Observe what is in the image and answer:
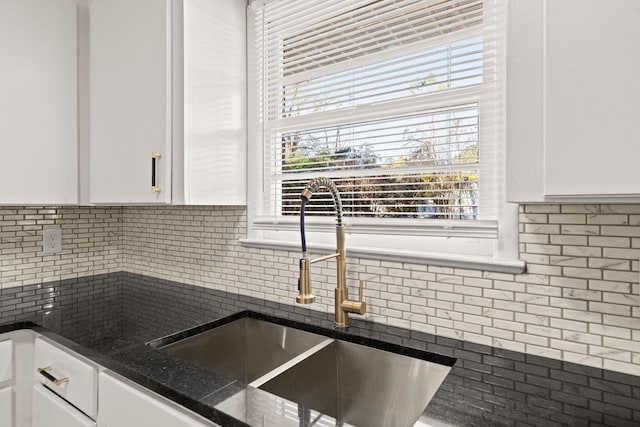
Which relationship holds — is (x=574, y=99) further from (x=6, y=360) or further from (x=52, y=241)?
(x=52, y=241)

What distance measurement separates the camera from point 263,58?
1.68 metres

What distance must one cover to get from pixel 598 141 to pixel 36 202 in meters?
1.96

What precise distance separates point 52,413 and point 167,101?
3.84 ft

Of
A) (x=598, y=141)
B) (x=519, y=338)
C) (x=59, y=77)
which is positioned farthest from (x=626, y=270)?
(x=59, y=77)

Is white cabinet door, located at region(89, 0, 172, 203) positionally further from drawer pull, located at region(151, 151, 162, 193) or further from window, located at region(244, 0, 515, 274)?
window, located at region(244, 0, 515, 274)

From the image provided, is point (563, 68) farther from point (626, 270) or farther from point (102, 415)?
point (102, 415)

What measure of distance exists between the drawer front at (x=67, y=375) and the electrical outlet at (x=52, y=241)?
2.63 ft

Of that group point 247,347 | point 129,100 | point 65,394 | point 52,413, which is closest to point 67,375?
point 65,394

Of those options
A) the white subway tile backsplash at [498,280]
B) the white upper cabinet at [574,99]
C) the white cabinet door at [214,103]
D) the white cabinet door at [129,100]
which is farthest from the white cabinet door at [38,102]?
the white upper cabinet at [574,99]

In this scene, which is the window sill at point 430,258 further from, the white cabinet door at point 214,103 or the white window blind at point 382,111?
the white cabinet door at point 214,103

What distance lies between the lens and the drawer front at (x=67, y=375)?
114 centimetres

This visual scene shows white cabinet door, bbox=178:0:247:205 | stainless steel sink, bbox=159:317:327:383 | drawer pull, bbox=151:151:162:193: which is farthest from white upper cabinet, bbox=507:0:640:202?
drawer pull, bbox=151:151:162:193

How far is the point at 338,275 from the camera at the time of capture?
1.32 m

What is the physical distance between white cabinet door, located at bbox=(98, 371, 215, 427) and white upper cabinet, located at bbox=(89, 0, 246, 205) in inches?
26.7
